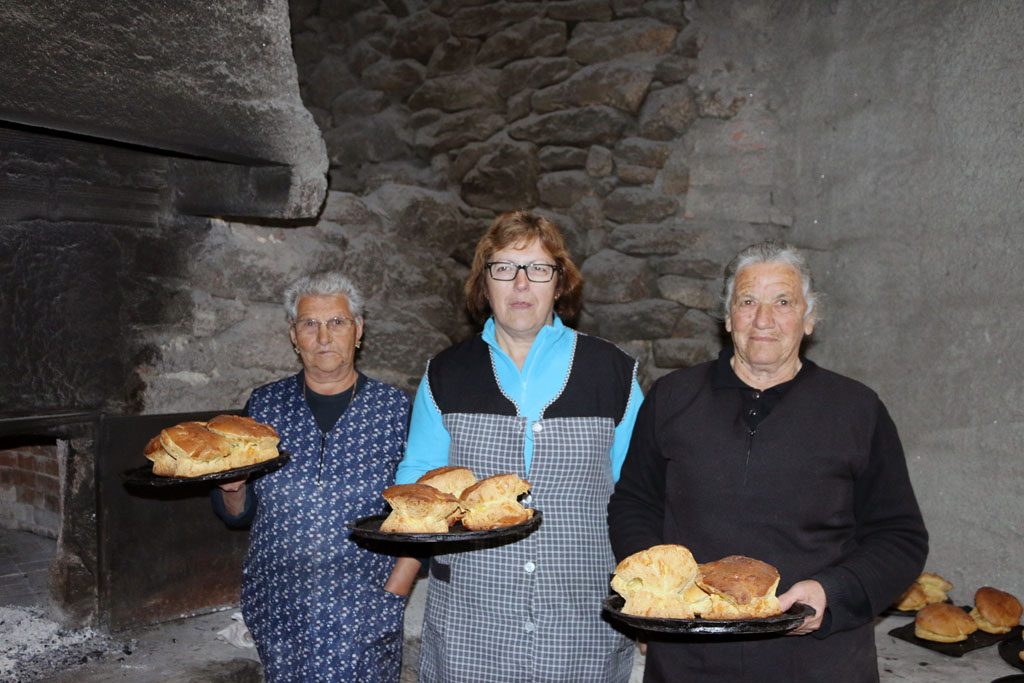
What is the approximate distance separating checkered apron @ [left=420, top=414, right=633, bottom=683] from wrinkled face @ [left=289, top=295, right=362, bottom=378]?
1.62 ft

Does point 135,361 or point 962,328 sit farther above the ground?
point 962,328

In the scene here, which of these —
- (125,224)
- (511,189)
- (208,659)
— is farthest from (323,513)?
(511,189)

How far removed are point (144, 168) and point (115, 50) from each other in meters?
0.47

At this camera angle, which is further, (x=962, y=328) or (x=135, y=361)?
(x=962, y=328)

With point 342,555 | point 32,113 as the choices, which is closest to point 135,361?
point 32,113

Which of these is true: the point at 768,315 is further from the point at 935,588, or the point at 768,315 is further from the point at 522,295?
the point at 935,588

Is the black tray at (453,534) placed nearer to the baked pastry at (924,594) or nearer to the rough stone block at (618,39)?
the baked pastry at (924,594)

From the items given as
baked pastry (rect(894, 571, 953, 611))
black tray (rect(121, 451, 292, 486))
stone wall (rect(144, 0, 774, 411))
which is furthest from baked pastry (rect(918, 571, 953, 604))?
black tray (rect(121, 451, 292, 486))

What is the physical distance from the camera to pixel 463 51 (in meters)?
4.83

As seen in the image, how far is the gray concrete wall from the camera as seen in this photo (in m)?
3.26

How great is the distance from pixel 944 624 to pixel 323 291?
2.46 meters

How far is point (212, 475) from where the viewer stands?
211 centimetres

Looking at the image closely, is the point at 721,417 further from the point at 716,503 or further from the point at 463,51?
the point at 463,51

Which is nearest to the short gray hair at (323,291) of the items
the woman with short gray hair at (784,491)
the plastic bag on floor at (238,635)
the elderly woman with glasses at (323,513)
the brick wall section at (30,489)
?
the elderly woman with glasses at (323,513)
